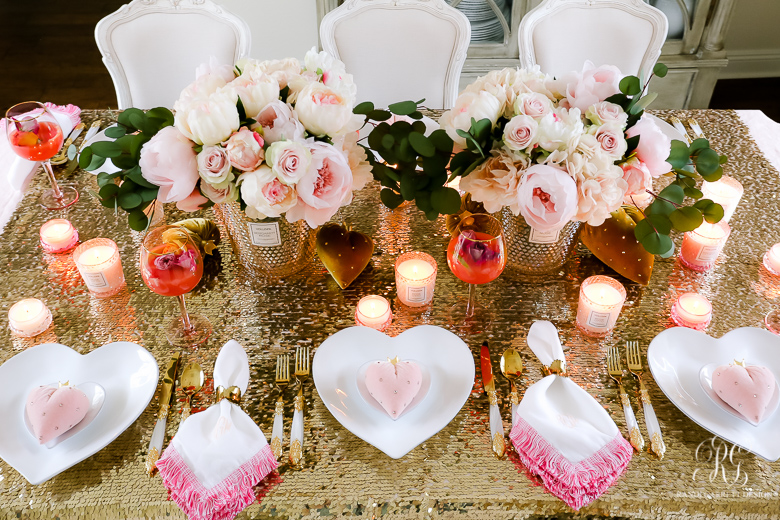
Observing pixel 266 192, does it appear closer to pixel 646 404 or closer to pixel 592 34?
pixel 646 404

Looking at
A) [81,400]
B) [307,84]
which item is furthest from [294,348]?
[307,84]

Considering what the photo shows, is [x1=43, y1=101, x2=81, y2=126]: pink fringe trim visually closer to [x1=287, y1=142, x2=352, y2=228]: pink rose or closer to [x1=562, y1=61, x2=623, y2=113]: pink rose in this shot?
[x1=287, y1=142, x2=352, y2=228]: pink rose

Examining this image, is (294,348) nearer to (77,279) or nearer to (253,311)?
(253,311)

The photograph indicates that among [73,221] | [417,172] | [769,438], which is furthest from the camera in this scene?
[73,221]

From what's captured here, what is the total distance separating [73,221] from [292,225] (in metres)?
0.55

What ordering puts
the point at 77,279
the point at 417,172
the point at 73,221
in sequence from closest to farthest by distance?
the point at 417,172 → the point at 77,279 → the point at 73,221

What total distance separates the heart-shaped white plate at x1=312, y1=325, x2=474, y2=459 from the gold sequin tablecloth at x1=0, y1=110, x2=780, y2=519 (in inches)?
1.1

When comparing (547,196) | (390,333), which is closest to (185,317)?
(390,333)

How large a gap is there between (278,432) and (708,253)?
2.90 feet

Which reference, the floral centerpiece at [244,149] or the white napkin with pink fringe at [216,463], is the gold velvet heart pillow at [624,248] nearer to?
the floral centerpiece at [244,149]

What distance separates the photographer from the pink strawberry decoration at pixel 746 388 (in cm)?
87

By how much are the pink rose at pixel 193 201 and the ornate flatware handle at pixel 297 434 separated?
0.35m

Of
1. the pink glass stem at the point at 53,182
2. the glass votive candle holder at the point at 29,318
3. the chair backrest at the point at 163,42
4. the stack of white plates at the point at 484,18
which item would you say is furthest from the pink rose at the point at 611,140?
the stack of white plates at the point at 484,18

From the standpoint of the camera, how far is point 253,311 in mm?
1101
